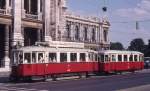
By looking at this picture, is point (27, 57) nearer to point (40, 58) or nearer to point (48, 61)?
point (40, 58)

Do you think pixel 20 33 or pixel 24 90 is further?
pixel 20 33

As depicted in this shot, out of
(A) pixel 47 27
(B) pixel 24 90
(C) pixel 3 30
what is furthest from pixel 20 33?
(B) pixel 24 90

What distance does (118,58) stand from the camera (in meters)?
55.1

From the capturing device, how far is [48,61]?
41.2m

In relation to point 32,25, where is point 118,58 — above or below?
below

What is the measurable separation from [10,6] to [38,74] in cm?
2481

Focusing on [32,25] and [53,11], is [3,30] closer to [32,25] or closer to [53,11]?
[32,25]

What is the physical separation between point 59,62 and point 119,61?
46.4ft

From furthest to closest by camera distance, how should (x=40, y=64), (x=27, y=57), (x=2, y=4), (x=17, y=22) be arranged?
1. (x=2, y=4)
2. (x=17, y=22)
3. (x=40, y=64)
4. (x=27, y=57)

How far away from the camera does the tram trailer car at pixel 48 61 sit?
128 ft

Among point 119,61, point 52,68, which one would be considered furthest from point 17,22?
point 52,68

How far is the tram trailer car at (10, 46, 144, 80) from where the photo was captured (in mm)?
39062

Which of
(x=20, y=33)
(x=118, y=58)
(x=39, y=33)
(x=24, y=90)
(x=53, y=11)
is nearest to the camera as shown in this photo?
(x=24, y=90)

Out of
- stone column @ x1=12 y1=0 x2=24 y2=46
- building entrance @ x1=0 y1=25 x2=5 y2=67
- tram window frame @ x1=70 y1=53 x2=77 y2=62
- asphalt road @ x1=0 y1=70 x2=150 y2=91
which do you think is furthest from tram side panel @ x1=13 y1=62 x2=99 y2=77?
building entrance @ x1=0 y1=25 x2=5 y2=67
